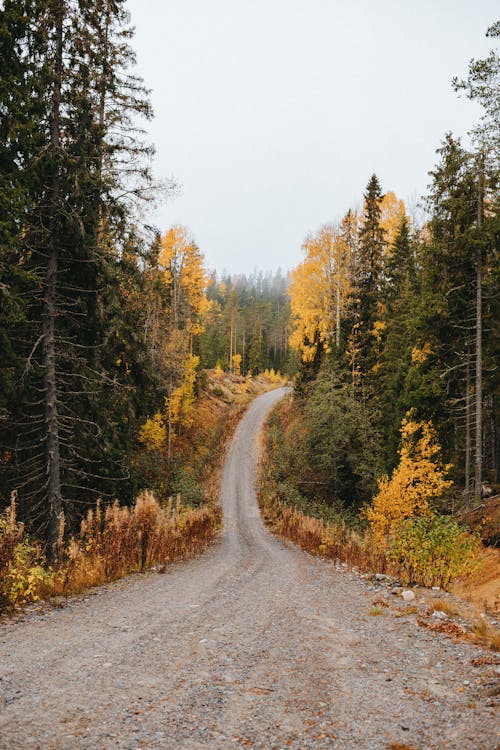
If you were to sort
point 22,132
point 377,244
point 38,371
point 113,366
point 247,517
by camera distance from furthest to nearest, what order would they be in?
point 377,244
point 247,517
point 113,366
point 38,371
point 22,132

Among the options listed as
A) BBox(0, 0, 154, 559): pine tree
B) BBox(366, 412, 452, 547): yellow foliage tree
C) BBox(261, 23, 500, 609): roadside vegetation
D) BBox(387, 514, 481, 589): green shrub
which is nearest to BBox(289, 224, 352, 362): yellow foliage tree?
BBox(261, 23, 500, 609): roadside vegetation

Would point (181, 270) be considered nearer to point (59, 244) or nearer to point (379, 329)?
point (379, 329)

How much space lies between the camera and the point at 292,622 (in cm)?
591

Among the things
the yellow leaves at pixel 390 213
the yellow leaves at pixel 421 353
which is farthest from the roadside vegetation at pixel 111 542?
the yellow leaves at pixel 390 213

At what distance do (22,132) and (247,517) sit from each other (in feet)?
66.6

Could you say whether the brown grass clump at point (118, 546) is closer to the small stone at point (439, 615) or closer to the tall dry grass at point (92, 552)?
the tall dry grass at point (92, 552)

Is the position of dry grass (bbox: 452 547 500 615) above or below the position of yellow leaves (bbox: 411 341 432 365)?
below

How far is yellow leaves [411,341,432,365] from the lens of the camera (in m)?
19.1

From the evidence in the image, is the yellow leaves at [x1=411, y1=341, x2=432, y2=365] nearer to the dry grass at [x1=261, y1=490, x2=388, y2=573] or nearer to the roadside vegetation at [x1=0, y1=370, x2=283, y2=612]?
the dry grass at [x1=261, y1=490, x2=388, y2=573]

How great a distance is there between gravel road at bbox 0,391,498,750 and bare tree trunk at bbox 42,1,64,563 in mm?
3011

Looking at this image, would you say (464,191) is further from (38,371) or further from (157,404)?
(38,371)

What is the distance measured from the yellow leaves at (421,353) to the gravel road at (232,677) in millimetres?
13692

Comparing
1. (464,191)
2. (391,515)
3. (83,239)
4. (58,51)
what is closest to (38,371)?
(83,239)

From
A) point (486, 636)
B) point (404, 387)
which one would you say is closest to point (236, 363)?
point (404, 387)
